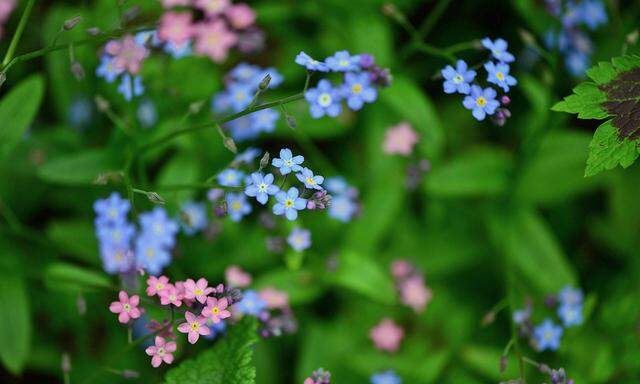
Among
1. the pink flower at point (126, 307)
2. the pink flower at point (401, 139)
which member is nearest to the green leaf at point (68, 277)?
the pink flower at point (126, 307)

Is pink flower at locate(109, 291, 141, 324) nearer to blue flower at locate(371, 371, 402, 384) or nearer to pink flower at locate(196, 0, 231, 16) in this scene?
blue flower at locate(371, 371, 402, 384)

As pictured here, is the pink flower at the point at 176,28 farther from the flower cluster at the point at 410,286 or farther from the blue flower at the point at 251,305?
the flower cluster at the point at 410,286

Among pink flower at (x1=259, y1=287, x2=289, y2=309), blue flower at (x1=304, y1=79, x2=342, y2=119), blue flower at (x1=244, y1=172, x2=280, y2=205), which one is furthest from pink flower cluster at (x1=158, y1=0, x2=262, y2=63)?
blue flower at (x1=244, y1=172, x2=280, y2=205)

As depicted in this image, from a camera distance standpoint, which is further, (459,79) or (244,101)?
(244,101)

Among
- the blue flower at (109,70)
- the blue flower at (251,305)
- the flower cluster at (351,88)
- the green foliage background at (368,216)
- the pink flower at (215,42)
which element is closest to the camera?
the flower cluster at (351,88)

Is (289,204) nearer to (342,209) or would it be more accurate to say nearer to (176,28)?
(342,209)

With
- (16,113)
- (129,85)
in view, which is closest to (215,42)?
(129,85)
